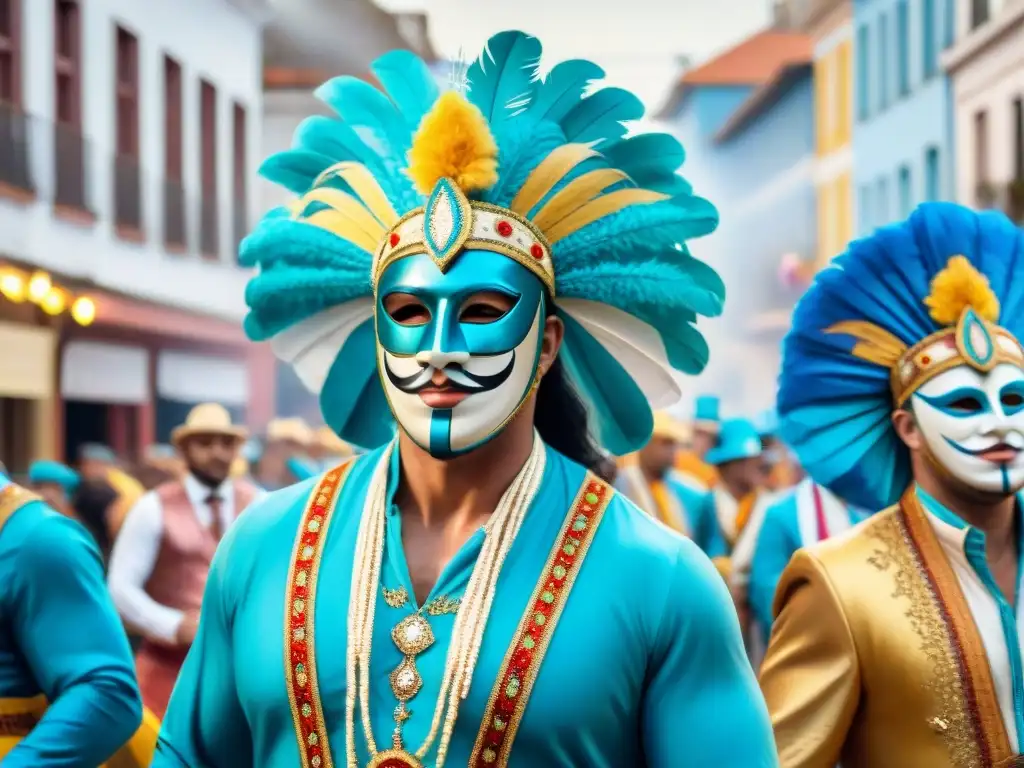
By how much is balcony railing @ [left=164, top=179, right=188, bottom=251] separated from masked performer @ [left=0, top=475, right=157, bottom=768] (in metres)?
15.8

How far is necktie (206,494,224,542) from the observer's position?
349 inches

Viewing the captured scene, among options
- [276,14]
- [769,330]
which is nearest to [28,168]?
[276,14]

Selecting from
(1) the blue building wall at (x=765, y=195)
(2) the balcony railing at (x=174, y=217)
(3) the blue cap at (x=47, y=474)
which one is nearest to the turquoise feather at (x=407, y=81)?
(3) the blue cap at (x=47, y=474)

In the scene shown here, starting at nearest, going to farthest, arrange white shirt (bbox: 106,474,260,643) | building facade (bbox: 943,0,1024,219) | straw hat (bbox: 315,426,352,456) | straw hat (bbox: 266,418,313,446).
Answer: white shirt (bbox: 106,474,260,643)
straw hat (bbox: 266,418,313,446)
straw hat (bbox: 315,426,352,456)
building facade (bbox: 943,0,1024,219)

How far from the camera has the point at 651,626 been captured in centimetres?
349

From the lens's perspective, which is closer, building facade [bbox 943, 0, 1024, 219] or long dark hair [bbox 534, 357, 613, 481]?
long dark hair [bbox 534, 357, 613, 481]

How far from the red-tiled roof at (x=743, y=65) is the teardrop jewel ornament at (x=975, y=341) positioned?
136 ft

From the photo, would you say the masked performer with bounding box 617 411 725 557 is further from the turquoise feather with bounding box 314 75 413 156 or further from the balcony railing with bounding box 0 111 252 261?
the turquoise feather with bounding box 314 75 413 156

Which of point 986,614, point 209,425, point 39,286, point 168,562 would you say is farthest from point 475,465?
point 39,286

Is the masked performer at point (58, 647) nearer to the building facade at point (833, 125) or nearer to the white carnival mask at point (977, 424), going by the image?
the white carnival mask at point (977, 424)

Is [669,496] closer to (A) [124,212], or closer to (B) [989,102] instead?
(A) [124,212]

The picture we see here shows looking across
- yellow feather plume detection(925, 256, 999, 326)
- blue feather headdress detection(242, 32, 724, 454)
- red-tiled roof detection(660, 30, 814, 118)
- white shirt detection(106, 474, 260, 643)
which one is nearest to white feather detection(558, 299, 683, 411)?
blue feather headdress detection(242, 32, 724, 454)

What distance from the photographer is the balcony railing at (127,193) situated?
1866 centimetres

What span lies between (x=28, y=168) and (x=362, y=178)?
12427 millimetres
